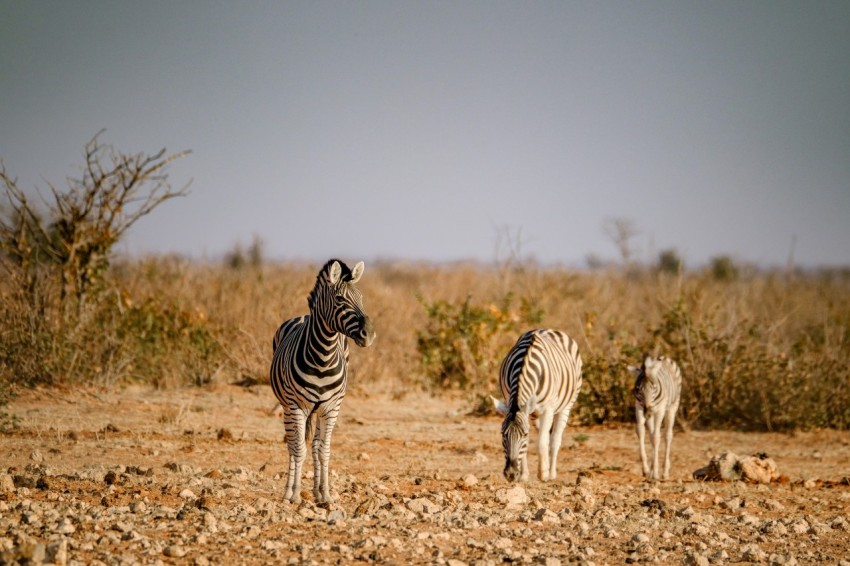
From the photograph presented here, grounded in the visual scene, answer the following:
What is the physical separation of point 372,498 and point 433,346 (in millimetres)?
8874

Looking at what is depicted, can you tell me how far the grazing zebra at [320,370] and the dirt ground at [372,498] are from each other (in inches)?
15.5

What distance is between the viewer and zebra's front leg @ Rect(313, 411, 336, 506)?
25.2ft

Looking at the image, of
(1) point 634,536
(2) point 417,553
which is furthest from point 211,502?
(1) point 634,536

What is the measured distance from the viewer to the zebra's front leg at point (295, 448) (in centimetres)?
773

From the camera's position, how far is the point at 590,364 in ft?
46.1

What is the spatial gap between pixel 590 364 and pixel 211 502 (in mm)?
8004

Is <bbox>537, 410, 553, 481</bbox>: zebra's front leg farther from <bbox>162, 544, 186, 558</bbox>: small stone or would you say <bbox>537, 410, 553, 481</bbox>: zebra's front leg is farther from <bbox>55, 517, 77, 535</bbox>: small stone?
<bbox>55, 517, 77, 535</bbox>: small stone

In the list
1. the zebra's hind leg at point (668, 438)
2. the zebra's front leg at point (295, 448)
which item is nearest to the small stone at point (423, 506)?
the zebra's front leg at point (295, 448)

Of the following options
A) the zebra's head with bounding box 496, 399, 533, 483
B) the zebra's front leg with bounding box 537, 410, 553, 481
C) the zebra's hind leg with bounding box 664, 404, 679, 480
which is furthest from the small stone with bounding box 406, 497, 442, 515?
the zebra's hind leg with bounding box 664, 404, 679, 480

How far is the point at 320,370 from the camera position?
24.7 feet

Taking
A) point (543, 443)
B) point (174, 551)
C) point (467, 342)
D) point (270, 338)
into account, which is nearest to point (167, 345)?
point (270, 338)

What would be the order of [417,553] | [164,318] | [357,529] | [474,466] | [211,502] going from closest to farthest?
[417,553], [357,529], [211,502], [474,466], [164,318]

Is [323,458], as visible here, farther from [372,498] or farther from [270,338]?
[270,338]

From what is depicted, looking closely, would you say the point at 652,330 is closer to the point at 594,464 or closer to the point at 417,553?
the point at 594,464
